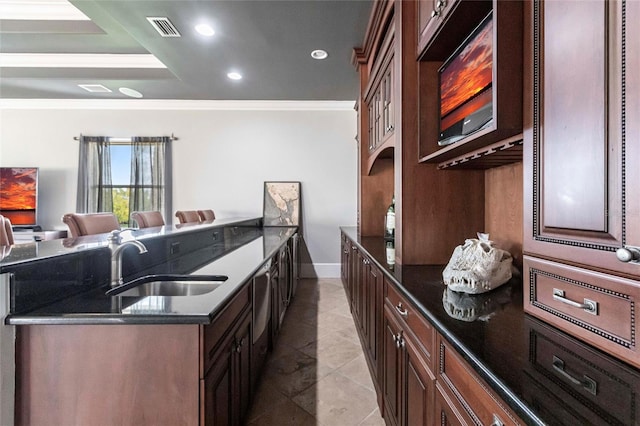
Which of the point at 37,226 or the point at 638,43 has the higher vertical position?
the point at 638,43

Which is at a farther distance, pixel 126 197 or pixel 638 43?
pixel 126 197

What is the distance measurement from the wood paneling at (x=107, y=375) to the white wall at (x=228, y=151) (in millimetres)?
4136

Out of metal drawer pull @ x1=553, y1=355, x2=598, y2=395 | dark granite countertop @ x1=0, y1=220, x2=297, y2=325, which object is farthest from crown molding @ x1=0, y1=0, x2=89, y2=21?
metal drawer pull @ x1=553, y1=355, x2=598, y2=395

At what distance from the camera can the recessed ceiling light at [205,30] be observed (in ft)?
9.30

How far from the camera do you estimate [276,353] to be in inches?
94.6

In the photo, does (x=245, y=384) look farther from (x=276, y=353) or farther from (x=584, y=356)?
(x=584, y=356)

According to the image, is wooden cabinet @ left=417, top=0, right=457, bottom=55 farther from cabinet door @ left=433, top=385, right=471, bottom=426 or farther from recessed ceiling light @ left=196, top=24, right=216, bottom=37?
recessed ceiling light @ left=196, top=24, right=216, bottom=37

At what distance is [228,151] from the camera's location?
5.11 meters

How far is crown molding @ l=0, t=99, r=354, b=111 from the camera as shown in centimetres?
497

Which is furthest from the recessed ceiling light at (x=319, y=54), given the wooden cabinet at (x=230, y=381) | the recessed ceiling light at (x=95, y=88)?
the recessed ceiling light at (x=95, y=88)

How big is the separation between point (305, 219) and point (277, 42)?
8.99 ft

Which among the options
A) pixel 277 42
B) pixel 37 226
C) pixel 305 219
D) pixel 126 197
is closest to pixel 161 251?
pixel 277 42

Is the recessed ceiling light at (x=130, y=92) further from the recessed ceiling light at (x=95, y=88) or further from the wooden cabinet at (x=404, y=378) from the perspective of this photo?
the wooden cabinet at (x=404, y=378)

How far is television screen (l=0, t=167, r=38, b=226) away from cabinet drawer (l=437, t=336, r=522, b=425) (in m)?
6.29
